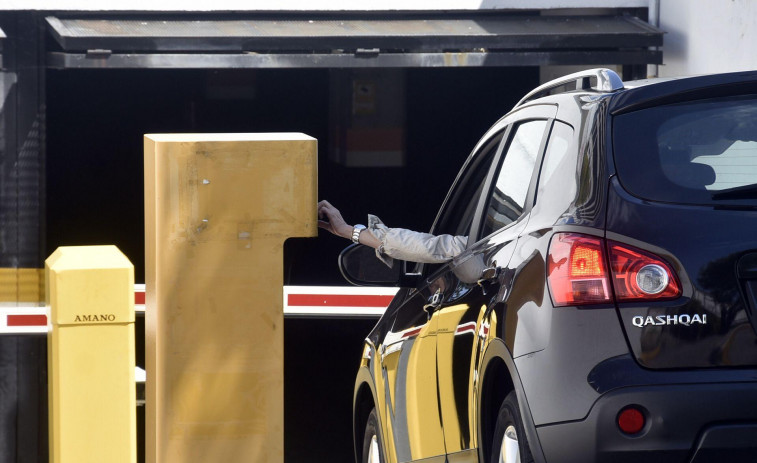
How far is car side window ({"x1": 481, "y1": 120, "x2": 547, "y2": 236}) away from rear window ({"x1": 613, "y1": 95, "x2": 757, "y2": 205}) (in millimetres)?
555

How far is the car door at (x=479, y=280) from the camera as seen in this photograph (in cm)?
359

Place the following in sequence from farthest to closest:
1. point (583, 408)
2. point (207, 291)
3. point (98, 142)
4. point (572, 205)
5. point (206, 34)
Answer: point (98, 142) < point (206, 34) < point (207, 291) < point (572, 205) < point (583, 408)

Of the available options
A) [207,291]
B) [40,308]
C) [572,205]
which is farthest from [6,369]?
[572,205]

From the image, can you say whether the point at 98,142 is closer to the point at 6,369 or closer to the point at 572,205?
the point at 6,369

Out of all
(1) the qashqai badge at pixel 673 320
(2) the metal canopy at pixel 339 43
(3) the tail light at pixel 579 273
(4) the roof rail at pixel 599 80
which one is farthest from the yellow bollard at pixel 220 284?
(2) the metal canopy at pixel 339 43

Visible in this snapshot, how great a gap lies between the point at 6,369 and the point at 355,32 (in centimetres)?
291

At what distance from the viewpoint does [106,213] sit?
26.4ft

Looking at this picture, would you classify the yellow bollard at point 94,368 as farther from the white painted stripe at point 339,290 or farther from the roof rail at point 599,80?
the white painted stripe at point 339,290

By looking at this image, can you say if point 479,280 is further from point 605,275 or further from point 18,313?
point 18,313

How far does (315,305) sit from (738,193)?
429 centimetres

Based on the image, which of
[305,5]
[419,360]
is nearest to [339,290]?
[305,5]

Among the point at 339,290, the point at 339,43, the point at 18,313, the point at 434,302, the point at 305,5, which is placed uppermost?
the point at 305,5

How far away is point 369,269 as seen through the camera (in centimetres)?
461

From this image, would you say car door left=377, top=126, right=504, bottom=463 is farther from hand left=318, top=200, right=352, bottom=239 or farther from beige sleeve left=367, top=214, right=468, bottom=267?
hand left=318, top=200, right=352, bottom=239
